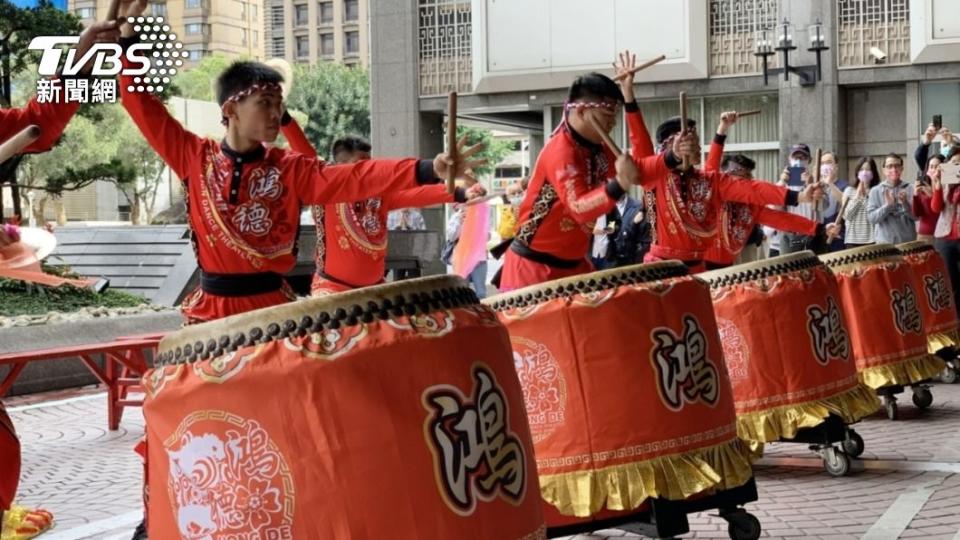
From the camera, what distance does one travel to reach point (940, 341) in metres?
9.20

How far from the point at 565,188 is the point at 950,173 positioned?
23.7ft

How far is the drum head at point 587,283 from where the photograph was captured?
475 cm

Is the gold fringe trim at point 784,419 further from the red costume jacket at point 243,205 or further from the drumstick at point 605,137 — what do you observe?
the red costume jacket at point 243,205

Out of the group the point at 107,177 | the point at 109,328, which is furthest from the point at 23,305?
the point at 107,177

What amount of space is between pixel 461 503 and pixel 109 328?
381 inches

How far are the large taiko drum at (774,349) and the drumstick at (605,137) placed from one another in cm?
121

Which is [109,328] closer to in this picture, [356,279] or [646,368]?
[356,279]

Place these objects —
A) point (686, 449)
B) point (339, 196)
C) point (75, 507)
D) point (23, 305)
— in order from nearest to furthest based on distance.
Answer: point (339, 196) → point (686, 449) → point (75, 507) → point (23, 305)

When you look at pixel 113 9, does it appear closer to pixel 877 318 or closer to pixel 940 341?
pixel 877 318

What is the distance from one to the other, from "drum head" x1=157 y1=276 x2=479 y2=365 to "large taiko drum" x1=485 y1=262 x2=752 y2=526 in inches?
59.1

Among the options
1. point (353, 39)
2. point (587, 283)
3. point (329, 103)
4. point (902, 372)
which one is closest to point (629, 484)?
point (587, 283)

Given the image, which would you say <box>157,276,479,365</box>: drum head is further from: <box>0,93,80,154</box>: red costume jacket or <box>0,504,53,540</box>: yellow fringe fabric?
<box>0,504,53,540</box>: yellow fringe fabric

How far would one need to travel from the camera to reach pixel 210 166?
454cm

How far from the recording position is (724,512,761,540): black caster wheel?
491 centimetres
